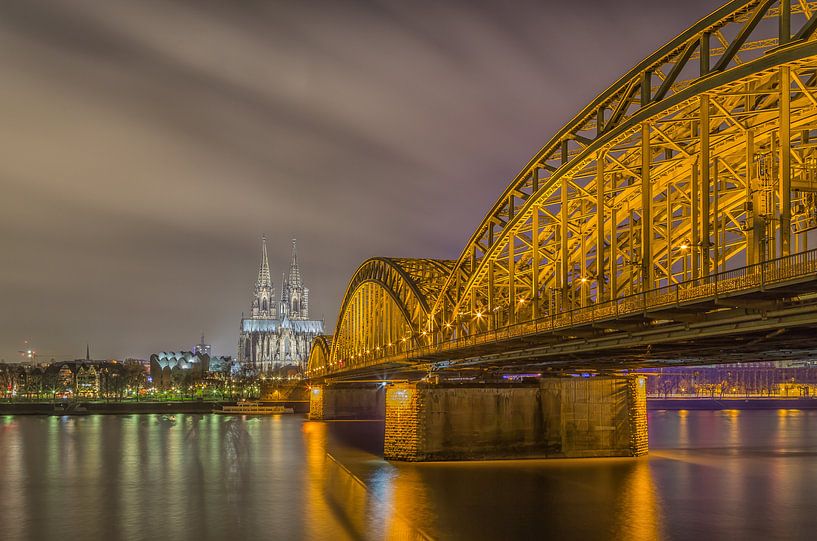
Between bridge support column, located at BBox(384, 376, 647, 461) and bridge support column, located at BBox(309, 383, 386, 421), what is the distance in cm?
7615

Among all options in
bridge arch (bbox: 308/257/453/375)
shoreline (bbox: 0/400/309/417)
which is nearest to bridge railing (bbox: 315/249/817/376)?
bridge arch (bbox: 308/257/453/375)

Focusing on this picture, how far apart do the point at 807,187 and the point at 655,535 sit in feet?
51.5

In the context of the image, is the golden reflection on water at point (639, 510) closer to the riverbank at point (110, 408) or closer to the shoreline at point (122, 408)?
the shoreline at point (122, 408)

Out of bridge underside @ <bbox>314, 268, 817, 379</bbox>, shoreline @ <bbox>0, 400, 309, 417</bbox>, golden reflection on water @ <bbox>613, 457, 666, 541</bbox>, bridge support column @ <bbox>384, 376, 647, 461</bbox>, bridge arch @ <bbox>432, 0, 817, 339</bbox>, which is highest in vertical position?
bridge arch @ <bbox>432, 0, 817, 339</bbox>

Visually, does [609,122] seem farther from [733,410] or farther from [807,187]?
[733,410]

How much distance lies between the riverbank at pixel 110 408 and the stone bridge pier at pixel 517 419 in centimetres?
11197

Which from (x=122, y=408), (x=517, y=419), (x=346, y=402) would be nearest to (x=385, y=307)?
(x=346, y=402)

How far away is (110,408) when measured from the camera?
166m

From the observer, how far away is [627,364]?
5766 cm

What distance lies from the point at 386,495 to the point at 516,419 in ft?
55.0

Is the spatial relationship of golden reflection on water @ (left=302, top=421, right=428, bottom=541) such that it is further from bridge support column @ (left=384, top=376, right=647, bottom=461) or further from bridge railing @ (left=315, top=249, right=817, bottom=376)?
bridge railing @ (left=315, top=249, right=817, bottom=376)

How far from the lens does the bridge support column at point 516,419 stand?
60.0m

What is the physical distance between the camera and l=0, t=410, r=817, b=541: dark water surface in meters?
39.0

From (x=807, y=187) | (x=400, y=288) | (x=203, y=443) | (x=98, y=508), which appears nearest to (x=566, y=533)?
(x=807, y=187)
